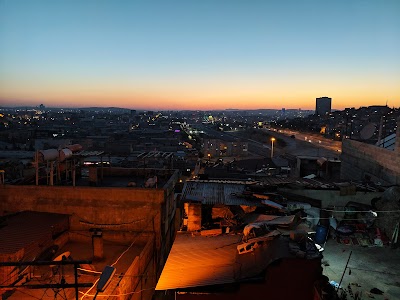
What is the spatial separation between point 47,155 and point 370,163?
→ 54.8 ft

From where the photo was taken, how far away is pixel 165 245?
13.4m

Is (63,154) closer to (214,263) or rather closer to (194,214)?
(194,214)

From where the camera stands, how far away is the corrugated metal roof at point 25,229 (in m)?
8.99

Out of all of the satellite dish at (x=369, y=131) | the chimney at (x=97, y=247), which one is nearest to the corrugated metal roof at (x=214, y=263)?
the chimney at (x=97, y=247)

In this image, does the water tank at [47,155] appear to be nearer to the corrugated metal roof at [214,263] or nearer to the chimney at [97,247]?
the chimney at [97,247]

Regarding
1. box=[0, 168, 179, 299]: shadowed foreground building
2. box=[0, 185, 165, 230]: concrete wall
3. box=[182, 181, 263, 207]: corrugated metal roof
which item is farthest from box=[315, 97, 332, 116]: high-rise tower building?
box=[0, 185, 165, 230]: concrete wall

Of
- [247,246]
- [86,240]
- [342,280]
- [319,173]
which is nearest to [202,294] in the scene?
[247,246]

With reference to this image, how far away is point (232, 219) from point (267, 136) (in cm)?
8643

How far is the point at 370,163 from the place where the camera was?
18.4 metres

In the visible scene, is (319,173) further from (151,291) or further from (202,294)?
(202,294)

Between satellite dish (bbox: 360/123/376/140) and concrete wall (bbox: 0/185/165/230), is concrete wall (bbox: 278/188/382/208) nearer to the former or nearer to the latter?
concrete wall (bbox: 0/185/165/230)

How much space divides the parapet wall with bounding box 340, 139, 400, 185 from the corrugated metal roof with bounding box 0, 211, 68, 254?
48.9 ft

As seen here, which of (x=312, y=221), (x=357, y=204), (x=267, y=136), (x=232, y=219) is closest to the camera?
(x=232, y=219)

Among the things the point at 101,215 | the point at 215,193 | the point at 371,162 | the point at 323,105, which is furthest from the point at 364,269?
the point at 323,105
